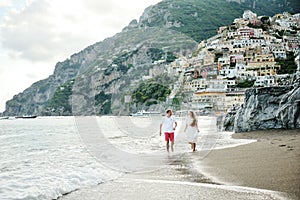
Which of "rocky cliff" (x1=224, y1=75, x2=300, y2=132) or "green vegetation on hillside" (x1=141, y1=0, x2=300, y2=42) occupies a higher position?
"green vegetation on hillside" (x1=141, y1=0, x2=300, y2=42)

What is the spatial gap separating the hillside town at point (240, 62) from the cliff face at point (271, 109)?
40.0 meters

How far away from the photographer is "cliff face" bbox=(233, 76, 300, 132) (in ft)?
34.1

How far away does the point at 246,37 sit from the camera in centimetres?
9619

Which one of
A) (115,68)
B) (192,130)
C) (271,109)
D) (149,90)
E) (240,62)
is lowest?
(192,130)

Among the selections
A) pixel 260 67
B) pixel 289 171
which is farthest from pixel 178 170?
pixel 260 67

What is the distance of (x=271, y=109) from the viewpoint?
464 inches

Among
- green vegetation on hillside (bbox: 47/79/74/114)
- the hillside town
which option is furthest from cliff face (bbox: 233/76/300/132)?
the hillside town

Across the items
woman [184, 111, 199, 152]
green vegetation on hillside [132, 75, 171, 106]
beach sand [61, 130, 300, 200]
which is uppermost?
green vegetation on hillside [132, 75, 171, 106]

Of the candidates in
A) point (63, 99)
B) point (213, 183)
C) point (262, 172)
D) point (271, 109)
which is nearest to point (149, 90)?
point (271, 109)

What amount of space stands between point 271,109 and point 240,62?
2867 inches

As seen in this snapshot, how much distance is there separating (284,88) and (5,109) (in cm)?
19518

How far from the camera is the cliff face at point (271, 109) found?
1038 centimetres

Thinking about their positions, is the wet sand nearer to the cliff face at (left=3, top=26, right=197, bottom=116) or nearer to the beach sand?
the beach sand

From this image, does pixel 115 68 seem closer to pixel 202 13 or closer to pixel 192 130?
pixel 192 130
